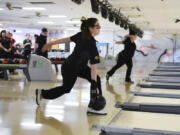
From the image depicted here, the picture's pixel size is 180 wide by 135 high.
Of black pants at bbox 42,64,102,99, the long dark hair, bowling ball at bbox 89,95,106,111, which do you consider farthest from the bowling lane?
the long dark hair

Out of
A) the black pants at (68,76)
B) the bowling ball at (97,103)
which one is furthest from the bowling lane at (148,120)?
the black pants at (68,76)

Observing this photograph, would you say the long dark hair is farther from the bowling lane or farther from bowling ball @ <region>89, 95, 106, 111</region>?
the bowling lane

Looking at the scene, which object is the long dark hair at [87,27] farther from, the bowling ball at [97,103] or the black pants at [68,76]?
the bowling ball at [97,103]

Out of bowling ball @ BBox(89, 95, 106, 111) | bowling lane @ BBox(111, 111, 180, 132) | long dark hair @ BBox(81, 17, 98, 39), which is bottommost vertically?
bowling lane @ BBox(111, 111, 180, 132)

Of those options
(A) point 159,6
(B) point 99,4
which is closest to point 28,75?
(B) point 99,4

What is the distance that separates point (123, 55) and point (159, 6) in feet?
11.7

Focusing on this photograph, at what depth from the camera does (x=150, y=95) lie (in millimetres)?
5418

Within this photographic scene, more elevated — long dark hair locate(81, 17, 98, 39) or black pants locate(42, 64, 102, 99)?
long dark hair locate(81, 17, 98, 39)

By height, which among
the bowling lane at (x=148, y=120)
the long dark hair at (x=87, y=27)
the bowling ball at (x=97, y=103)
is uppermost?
the long dark hair at (x=87, y=27)

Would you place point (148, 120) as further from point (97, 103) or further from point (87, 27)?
point (87, 27)

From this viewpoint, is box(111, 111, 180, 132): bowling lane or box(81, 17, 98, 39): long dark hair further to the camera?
box(81, 17, 98, 39): long dark hair

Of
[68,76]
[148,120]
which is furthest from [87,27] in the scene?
[148,120]

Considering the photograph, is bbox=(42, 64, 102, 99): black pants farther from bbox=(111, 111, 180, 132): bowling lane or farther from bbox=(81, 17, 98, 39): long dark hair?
bbox=(111, 111, 180, 132): bowling lane

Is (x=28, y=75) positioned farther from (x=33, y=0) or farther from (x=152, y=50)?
(x=152, y=50)
